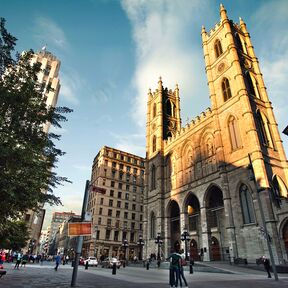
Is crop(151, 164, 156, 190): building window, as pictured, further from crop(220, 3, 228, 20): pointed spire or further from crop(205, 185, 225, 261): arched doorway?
crop(220, 3, 228, 20): pointed spire

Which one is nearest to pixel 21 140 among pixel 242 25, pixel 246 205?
pixel 246 205

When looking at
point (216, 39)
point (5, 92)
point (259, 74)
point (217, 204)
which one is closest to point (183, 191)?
point (217, 204)

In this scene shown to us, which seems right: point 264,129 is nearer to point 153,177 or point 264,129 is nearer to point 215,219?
point 215,219

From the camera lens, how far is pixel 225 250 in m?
29.5

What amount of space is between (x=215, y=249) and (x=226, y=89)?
23.6 meters

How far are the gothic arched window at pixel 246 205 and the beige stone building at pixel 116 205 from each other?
34323 mm

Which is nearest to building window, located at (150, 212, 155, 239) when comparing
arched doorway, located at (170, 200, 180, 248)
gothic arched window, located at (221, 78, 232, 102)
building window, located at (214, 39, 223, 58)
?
arched doorway, located at (170, 200, 180, 248)

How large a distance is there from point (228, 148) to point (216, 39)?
2277cm

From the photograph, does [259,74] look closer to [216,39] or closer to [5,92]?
[216,39]

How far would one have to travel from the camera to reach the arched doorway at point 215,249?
30.2 meters

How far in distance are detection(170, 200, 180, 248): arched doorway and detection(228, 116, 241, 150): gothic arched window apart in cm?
1532

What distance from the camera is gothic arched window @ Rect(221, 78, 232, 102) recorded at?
119 ft

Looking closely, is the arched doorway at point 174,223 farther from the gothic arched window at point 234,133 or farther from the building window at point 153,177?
the gothic arched window at point 234,133

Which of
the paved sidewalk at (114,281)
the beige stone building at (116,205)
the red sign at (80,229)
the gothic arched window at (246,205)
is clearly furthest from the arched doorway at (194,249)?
the red sign at (80,229)
